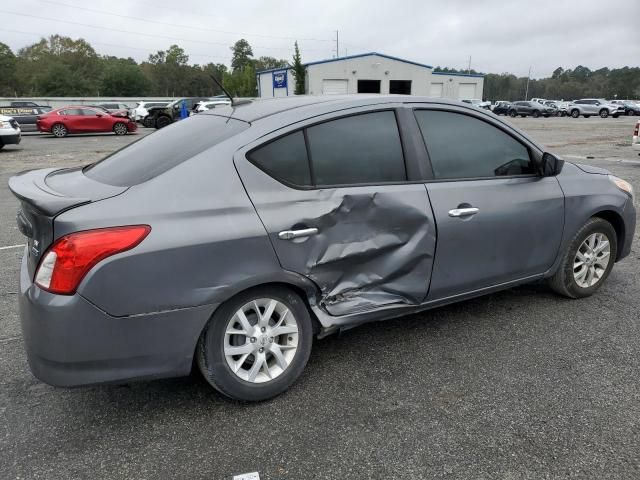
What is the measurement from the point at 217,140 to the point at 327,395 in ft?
4.96

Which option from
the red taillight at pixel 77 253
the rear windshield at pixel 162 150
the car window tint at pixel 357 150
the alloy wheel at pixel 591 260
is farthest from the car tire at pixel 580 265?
the red taillight at pixel 77 253

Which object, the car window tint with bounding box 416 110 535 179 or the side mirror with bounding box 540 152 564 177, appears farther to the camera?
the side mirror with bounding box 540 152 564 177

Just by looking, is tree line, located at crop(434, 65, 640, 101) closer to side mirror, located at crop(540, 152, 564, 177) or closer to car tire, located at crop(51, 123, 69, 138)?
car tire, located at crop(51, 123, 69, 138)

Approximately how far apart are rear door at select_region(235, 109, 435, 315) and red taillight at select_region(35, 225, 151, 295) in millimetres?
673

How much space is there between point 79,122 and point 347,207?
79.0 ft

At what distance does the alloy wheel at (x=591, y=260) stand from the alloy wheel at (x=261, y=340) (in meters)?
2.49

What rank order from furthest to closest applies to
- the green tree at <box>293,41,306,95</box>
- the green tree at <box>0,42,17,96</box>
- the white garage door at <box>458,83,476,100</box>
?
the green tree at <box>0,42,17,96</box> → the white garage door at <box>458,83,476,100</box> → the green tree at <box>293,41,306,95</box>

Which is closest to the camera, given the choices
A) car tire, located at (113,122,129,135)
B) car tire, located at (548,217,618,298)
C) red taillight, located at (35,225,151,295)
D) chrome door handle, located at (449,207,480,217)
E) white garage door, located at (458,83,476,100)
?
red taillight, located at (35,225,151,295)

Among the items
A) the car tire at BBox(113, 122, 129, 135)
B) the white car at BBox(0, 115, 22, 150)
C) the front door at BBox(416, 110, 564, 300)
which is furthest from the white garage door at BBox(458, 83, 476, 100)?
the front door at BBox(416, 110, 564, 300)

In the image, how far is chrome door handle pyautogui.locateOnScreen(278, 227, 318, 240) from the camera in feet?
8.50

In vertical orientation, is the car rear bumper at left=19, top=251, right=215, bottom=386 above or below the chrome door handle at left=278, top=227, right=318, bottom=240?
below

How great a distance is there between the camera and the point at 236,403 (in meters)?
2.76

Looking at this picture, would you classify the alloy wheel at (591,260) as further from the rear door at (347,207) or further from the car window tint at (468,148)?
the rear door at (347,207)

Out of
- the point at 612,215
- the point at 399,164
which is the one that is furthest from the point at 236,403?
the point at 612,215
